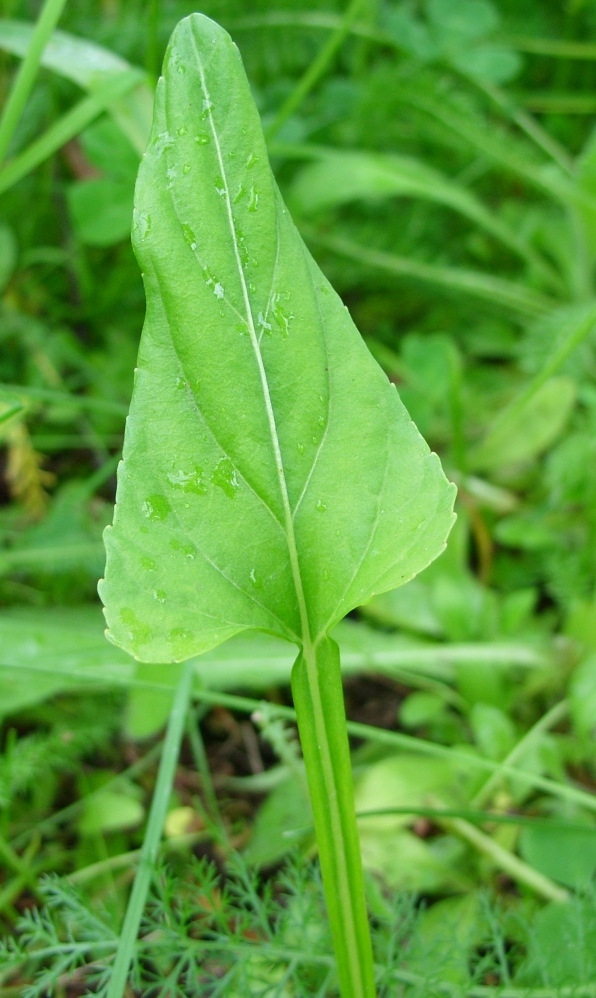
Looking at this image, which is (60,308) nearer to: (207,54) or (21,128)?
(21,128)

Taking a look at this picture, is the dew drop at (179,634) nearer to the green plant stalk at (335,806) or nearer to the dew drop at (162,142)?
the green plant stalk at (335,806)

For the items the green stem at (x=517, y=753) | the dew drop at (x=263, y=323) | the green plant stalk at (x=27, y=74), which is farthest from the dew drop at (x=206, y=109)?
the green stem at (x=517, y=753)

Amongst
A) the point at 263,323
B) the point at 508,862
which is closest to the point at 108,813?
the point at 508,862

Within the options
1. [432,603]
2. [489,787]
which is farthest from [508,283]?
[489,787]

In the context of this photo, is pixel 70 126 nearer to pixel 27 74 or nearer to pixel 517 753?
pixel 27 74

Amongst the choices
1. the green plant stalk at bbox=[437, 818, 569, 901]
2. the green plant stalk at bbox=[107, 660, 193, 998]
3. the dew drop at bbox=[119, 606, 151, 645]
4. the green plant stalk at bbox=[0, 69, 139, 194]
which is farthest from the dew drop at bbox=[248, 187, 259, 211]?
the green plant stalk at bbox=[437, 818, 569, 901]

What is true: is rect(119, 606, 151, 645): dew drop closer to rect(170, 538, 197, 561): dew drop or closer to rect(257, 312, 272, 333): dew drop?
rect(170, 538, 197, 561): dew drop
